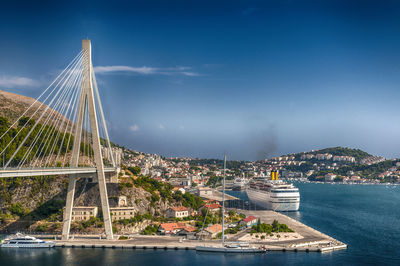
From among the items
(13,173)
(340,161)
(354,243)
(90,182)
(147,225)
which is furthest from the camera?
(340,161)

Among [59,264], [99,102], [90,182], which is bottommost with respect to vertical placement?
[59,264]

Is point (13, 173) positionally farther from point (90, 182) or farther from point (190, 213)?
point (190, 213)

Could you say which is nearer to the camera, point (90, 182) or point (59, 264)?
point (59, 264)

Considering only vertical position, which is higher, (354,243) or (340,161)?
(340,161)

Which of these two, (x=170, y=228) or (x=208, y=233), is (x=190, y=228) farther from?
(x=208, y=233)

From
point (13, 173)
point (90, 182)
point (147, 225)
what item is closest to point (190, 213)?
point (147, 225)

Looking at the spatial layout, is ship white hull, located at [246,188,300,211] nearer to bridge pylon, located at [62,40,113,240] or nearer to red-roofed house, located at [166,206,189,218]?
red-roofed house, located at [166,206,189,218]

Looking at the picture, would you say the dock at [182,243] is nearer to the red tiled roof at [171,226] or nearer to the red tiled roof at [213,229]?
the red tiled roof at [213,229]

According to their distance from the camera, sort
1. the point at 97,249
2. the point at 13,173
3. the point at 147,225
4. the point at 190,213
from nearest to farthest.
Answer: the point at 13,173, the point at 97,249, the point at 147,225, the point at 190,213
